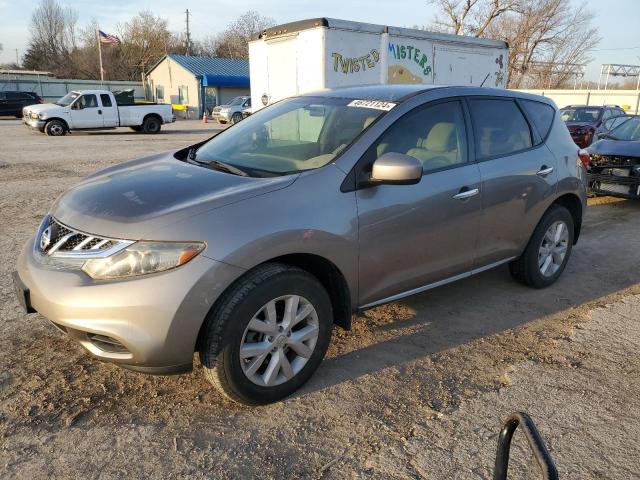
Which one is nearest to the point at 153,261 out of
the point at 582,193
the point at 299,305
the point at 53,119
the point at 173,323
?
the point at 173,323

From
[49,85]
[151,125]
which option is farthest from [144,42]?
[151,125]

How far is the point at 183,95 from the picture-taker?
138 ft

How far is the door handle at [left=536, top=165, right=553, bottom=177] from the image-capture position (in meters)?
4.32

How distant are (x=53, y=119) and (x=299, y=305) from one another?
834 inches

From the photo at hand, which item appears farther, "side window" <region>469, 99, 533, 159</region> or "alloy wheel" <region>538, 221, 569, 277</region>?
"alloy wheel" <region>538, 221, 569, 277</region>

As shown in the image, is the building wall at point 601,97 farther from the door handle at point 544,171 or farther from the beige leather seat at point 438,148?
the beige leather seat at point 438,148

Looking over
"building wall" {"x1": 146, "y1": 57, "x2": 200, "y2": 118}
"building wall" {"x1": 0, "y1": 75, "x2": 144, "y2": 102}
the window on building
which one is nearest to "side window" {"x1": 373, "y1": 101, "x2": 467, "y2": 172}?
"building wall" {"x1": 146, "y1": 57, "x2": 200, "y2": 118}

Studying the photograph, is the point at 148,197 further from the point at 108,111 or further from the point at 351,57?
the point at 108,111

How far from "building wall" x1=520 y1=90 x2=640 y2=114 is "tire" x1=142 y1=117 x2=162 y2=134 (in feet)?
71.7

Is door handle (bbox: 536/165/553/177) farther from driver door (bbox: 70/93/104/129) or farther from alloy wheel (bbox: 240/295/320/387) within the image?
driver door (bbox: 70/93/104/129)

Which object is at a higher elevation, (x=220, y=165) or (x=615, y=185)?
(x=220, y=165)

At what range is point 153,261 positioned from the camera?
2520mm

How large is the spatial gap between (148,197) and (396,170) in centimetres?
138

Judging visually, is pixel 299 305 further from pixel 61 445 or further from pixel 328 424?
pixel 61 445
